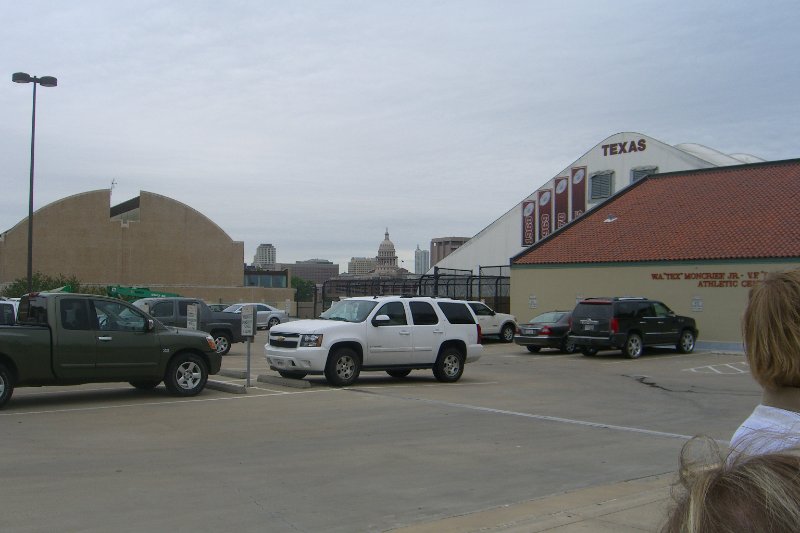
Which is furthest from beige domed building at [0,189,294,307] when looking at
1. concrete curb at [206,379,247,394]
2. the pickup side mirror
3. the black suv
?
the pickup side mirror

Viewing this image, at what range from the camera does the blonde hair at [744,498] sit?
128 cm

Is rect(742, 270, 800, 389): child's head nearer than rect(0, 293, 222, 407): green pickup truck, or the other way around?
rect(742, 270, 800, 389): child's head

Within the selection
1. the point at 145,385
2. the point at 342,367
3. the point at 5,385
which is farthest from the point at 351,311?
the point at 5,385

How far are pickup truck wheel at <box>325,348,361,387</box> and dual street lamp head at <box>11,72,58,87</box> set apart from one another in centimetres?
1491

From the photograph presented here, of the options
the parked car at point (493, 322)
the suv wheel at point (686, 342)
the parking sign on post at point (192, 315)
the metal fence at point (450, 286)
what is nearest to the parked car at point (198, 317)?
the parking sign on post at point (192, 315)

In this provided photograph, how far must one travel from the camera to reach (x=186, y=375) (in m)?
14.1

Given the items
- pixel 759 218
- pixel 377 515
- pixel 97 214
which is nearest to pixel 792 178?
pixel 759 218

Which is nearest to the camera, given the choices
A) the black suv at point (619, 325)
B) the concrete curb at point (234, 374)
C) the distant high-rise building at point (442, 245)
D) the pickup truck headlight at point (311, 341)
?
the pickup truck headlight at point (311, 341)

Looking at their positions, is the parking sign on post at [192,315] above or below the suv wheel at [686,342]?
above

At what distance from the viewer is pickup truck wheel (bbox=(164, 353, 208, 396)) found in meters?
13.9

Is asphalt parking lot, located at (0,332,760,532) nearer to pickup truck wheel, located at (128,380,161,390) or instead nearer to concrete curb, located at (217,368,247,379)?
pickup truck wheel, located at (128,380,161,390)

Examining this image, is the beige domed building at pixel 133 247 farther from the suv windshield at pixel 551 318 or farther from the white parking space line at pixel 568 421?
the white parking space line at pixel 568 421

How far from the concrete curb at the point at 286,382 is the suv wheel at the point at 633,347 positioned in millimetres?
12467

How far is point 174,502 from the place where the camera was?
6.95m
